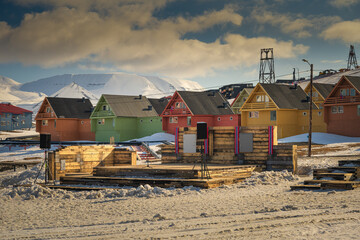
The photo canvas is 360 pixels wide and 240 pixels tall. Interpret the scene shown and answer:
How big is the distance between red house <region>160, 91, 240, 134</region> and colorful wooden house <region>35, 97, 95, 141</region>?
1445 cm

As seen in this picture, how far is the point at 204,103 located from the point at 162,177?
1678 inches

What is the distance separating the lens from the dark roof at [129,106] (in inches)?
2505

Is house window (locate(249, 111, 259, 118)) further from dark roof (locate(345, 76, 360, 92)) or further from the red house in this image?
dark roof (locate(345, 76, 360, 92))

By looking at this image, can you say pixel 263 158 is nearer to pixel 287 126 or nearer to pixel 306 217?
pixel 306 217

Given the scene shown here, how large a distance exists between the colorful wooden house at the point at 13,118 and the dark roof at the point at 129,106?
45552 mm

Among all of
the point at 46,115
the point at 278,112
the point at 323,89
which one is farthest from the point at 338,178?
the point at 46,115

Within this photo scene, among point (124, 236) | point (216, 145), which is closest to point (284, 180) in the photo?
point (216, 145)

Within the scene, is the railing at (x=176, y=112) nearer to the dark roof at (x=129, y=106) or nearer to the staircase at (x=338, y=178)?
the dark roof at (x=129, y=106)

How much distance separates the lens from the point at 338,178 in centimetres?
1789

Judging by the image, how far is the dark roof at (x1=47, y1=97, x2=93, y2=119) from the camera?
68.3m

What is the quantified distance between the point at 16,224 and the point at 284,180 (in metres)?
13.2

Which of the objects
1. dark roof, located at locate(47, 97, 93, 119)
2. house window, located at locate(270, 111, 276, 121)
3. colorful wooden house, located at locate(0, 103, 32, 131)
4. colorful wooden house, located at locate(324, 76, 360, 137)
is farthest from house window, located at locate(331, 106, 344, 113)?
colorful wooden house, located at locate(0, 103, 32, 131)

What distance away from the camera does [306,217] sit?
425 inches

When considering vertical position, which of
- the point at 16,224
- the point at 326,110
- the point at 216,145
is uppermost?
the point at 326,110
